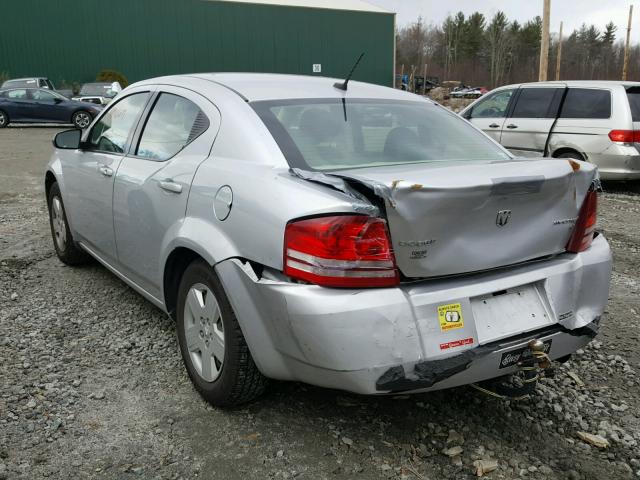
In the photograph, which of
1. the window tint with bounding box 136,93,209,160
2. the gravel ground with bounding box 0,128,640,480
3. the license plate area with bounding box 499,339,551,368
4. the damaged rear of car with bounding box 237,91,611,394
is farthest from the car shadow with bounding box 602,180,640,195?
the window tint with bounding box 136,93,209,160

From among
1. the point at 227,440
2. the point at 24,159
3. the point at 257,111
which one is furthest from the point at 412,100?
the point at 24,159

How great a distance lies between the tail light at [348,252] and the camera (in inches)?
85.0

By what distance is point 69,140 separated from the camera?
14.3 ft

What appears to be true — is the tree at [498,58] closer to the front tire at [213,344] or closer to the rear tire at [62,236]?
the rear tire at [62,236]

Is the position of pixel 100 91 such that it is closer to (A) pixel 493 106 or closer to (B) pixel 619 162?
(A) pixel 493 106

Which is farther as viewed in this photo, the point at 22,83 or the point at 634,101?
the point at 22,83

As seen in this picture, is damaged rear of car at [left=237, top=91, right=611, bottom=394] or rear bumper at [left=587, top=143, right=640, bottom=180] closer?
damaged rear of car at [left=237, top=91, right=611, bottom=394]

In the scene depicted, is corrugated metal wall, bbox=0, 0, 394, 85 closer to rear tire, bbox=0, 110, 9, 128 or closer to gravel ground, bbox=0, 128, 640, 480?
rear tire, bbox=0, 110, 9, 128

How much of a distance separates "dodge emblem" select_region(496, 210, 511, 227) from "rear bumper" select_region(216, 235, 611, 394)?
0.21m

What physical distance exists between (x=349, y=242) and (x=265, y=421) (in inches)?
41.1

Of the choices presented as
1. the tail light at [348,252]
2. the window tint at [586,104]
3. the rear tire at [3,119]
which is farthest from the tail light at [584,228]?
the rear tire at [3,119]

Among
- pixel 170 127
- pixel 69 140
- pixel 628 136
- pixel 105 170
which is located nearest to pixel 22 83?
pixel 69 140

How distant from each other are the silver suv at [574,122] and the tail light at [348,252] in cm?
721

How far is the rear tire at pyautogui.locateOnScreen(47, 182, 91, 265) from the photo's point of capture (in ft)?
15.6
